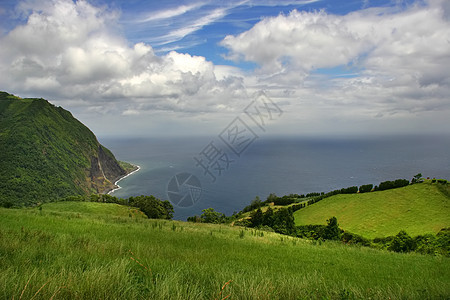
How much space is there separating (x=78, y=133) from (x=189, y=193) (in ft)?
429

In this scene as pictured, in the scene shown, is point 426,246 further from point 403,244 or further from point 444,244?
A: point 444,244

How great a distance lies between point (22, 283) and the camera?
79.4 inches

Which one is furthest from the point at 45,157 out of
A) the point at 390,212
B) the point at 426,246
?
the point at 426,246

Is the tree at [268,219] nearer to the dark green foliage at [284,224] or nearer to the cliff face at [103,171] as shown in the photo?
the dark green foliage at [284,224]

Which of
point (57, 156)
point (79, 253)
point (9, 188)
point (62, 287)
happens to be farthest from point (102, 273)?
point (57, 156)

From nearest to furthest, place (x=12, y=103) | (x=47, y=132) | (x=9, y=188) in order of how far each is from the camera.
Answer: (x=9, y=188)
(x=47, y=132)
(x=12, y=103)

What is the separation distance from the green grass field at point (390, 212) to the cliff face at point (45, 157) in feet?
350

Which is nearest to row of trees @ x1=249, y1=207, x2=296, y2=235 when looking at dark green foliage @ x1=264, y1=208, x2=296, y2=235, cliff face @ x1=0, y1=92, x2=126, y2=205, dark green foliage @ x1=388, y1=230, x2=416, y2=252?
dark green foliage @ x1=264, y1=208, x2=296, y2=235

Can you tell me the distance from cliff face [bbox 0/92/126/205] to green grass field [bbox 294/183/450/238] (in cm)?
10668

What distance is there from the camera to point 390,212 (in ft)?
109

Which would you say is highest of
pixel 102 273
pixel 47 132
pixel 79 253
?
pixel 47 132

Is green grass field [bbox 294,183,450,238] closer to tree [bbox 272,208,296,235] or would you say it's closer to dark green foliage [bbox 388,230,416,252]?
tree [bbox 272,208,296,235]

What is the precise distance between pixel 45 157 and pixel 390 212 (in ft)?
540

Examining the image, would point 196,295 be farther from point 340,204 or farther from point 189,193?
point 189,193
